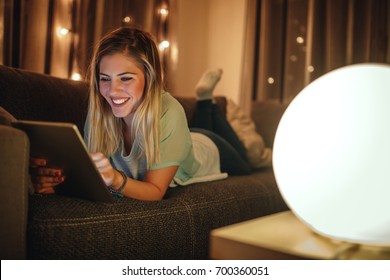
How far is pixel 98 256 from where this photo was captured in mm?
726

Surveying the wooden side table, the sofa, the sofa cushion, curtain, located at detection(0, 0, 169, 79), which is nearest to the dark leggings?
the sofa

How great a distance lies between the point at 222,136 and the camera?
1587 mm

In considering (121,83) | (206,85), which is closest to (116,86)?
(121,83)

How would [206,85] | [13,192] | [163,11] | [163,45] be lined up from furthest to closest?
[163,11] < [163,45] < [206,85] < [13,192]

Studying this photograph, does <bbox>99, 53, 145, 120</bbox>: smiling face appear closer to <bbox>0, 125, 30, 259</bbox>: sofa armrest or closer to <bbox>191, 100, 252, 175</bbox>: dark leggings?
<bbox>0, 125, 30, 259</bbox>: sofa armrest

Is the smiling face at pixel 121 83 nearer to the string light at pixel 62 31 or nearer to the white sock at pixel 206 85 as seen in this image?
the white sock at pixel 206 85

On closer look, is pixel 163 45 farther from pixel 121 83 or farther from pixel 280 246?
pixel 280 246

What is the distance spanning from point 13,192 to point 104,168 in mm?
163

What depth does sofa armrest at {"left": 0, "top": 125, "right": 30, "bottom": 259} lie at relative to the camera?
0.66 metres

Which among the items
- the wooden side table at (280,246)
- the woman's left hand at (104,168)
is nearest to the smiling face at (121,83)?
the woman's left hand at (104,168)

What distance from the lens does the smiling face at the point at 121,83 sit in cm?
83

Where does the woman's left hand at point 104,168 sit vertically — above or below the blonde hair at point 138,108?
below

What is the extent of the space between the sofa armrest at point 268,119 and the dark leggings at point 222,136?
1.67 ft
